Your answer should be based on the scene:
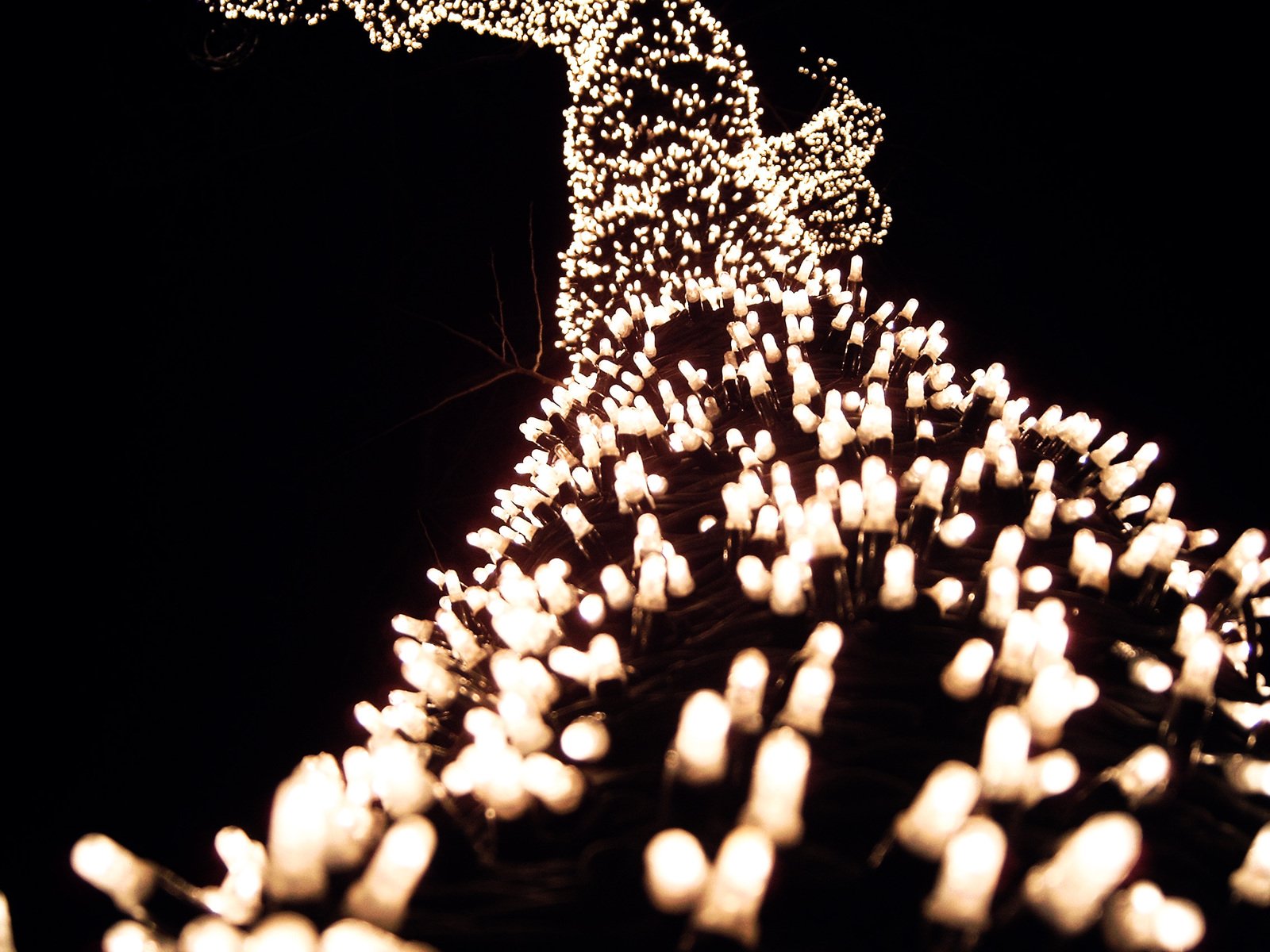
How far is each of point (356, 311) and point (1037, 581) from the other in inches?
215

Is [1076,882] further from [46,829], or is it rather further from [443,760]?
[46,829]

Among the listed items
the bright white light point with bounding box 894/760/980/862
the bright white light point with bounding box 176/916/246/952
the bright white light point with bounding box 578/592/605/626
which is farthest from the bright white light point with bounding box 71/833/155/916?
the bright white light point with bounding box 894/760/980/862

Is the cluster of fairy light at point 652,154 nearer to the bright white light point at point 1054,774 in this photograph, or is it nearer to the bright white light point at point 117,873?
the bright white light point at point 1054,774

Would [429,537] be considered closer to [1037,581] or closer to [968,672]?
[1037,581]

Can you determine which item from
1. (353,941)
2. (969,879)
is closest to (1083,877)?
(969,879)

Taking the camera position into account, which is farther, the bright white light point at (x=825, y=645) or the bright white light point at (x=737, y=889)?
the bright white light point at (x=825, y=645)

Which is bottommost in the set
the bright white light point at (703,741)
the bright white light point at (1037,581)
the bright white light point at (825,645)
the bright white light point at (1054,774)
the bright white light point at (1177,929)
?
the bright white light point at (1177,929)

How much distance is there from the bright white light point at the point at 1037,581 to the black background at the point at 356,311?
347cm

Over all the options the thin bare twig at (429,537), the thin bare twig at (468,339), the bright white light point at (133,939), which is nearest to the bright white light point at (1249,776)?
the bright white light point at (133,939)

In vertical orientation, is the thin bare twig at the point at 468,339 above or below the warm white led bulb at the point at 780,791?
above

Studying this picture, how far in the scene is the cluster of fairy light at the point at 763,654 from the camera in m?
0.90

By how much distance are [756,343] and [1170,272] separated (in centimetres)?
343

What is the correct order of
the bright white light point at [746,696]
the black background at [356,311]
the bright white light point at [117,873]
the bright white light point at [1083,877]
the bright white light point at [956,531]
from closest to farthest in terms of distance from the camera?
the bright white light point at [1083,877] < the bright white light point at [117,873] < the bright white light point at [746,696] < the bright white light point at [956,531] < the black background at [356,311]

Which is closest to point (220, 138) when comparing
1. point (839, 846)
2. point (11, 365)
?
point (11, 365)
